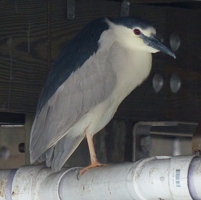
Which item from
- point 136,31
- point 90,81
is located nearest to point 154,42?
point 136,31

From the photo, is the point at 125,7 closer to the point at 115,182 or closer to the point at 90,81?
the point at 90,81

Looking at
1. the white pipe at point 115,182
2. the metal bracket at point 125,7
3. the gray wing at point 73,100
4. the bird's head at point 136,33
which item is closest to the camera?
the white pipe at point 115,182

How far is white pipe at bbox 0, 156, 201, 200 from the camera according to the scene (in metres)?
2.61

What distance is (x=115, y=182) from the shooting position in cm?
284

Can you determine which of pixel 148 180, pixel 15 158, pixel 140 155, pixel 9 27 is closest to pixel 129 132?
pixel 140 155

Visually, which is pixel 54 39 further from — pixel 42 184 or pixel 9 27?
pixel 42 184

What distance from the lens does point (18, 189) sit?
3.16 m

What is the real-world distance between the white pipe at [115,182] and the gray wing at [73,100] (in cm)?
25

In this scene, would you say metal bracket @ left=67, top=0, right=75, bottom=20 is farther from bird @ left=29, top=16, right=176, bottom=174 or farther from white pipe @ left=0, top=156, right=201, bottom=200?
white pipe @ left=0, top=156, right=201, bottom=200

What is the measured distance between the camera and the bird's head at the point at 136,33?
3.61 metres

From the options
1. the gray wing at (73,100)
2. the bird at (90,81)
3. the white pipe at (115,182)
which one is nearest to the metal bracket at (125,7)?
the bird at (90,81)

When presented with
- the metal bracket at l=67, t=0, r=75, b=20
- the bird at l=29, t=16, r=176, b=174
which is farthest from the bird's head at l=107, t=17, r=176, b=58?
the metal bracket at l=67, t=0, r=75, b=20

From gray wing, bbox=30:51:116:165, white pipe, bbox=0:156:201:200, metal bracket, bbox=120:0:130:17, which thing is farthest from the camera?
metal bracket, bbox=120:0:130:17

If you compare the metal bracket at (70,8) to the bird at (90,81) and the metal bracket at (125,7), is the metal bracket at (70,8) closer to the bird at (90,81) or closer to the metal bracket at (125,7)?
the bird at (90,81)
